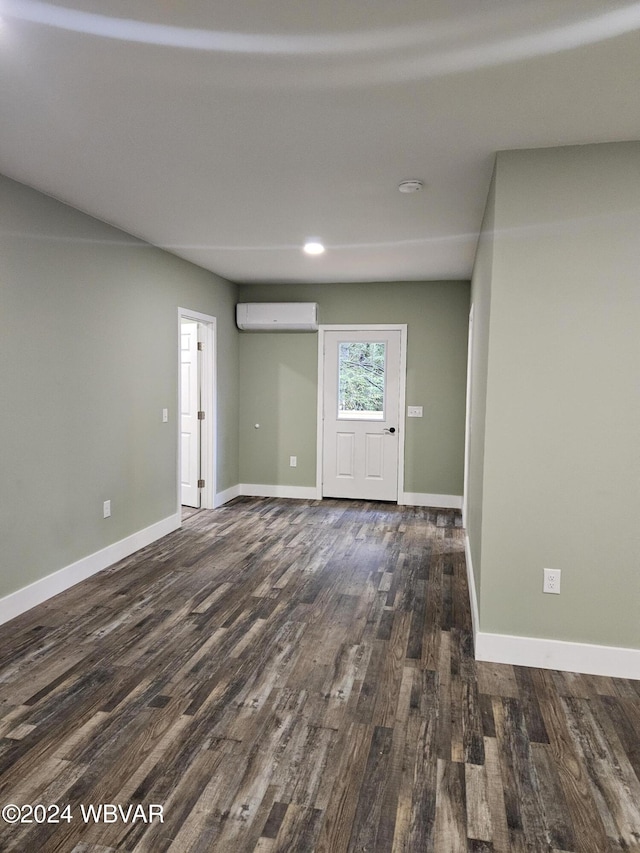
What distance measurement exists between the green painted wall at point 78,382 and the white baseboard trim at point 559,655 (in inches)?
103

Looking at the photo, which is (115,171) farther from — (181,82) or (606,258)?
(606,258)

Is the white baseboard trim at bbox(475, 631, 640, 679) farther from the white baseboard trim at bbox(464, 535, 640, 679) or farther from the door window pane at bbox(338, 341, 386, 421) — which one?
the door window pane at bbox(338, 341, 386, 421)

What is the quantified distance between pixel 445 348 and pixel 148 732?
4.93 metres

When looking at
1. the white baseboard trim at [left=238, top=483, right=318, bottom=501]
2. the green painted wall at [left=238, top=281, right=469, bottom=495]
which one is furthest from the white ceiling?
the white baseboard trim at [left=238, top=483, right=318, bottom=501]

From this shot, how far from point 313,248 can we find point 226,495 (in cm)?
300

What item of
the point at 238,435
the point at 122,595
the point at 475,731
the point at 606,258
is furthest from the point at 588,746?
the point at 238,435

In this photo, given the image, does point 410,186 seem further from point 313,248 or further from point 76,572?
point 76,572

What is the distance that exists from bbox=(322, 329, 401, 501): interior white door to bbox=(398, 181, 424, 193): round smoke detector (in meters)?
3.14

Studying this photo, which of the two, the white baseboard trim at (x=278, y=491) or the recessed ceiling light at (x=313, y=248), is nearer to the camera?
the recessed ceiling light at (x=313, y=248)

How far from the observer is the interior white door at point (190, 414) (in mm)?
6020

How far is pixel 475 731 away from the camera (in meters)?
2.30

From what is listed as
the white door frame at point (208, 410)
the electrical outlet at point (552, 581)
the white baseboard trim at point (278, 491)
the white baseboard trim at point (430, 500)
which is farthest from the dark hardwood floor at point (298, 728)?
the white baseboard trim at point (278, 491)

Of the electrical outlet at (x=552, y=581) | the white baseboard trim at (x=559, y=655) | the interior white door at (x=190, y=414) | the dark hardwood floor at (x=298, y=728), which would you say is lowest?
the dark hardwood floor at (x=298, y=728)

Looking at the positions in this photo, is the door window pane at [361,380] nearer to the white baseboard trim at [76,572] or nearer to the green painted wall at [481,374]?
the white baseboard trim at [76,572]
